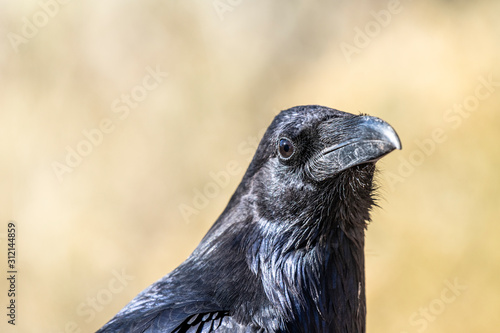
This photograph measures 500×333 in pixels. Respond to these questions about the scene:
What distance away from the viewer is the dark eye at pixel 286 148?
321cm

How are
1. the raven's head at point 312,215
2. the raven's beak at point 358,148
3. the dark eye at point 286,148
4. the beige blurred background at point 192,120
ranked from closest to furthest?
the raven's beak at point 358,148 → the raven's head at point 312,215 → the dark eye at point 286,148 → the beige blurred background at point 192,120

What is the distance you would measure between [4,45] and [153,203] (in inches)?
123

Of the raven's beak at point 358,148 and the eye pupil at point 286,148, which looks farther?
the eye pupil at point 286,148

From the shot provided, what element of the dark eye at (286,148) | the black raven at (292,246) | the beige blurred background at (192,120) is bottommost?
the black raven at (292,246)

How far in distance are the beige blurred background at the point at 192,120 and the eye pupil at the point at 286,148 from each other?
460cm

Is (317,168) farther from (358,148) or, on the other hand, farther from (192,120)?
(192,120)

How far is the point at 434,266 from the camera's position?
736 cm

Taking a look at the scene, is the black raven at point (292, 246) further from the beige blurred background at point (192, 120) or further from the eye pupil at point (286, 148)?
the beige blurred background at point (192, 120)

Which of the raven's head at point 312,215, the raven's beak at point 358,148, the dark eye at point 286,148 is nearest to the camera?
the raven's beak at point 358,148

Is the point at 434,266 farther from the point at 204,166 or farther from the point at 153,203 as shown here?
the point at 153,203

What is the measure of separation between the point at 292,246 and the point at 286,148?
20.6 inches

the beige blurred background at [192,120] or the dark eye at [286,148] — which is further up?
the beige blurred background at [192,120]

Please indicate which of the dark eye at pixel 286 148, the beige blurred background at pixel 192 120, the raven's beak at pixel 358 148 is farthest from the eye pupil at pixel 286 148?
the beige blurred background at pixel 192 120

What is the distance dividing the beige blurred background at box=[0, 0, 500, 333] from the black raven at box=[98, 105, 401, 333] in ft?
14.6
